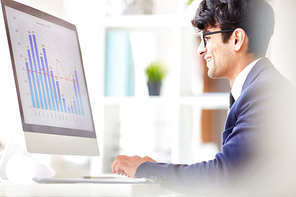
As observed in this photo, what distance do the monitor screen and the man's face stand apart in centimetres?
48

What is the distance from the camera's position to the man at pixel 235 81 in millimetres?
1408

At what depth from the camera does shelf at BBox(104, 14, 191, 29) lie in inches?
118

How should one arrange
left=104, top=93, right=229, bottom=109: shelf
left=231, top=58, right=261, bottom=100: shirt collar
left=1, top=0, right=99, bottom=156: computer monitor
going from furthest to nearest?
left=104, top=93, right=229, bottom=109: shelf → left=231, top=58, right=261, bottom=100: shirt collar → left=1, top=0, right=99, bottom=156: computer monitor

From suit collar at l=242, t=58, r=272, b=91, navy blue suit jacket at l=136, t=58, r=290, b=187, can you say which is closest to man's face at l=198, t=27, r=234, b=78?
suit collar at l=242, t=58, r=272, b=91

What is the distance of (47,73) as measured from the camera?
1.53m

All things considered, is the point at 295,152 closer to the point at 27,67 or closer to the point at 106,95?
the point at 27,67

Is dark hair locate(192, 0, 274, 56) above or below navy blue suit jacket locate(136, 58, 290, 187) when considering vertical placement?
above

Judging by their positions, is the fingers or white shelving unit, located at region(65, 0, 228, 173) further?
white shelving unit, located at region(65, 0, 228, 173)

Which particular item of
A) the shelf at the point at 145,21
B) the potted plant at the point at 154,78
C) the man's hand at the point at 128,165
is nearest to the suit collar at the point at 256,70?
the man's hand at the point at 128,165

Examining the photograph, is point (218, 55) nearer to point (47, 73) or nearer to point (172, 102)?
point (47, 73)

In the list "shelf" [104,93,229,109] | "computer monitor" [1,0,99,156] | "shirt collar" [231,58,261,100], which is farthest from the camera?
"shelf" [104,93,229,109]

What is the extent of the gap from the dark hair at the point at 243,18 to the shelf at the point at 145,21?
1114 millimetres

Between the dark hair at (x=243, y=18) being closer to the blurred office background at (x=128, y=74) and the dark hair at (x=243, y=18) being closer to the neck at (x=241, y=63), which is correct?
the neck at (x=241, y=63)

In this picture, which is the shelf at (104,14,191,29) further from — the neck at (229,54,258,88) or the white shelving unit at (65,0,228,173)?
the neck at (229,54,258,88)
